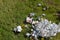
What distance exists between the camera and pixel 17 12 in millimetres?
5895

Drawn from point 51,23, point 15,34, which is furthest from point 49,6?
point 15,34

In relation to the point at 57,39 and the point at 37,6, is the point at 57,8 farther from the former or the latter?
the point at 57,39

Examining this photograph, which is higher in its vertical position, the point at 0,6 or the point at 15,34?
the point at 0,6

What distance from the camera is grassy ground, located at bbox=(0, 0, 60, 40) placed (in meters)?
5.41

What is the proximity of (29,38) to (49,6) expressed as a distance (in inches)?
55.3

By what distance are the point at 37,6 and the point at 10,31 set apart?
51.9 inches

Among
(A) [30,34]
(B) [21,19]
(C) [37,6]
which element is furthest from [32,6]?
(A) [30,34]

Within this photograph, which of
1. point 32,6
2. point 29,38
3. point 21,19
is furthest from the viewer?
point 32,6

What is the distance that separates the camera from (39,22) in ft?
18.8

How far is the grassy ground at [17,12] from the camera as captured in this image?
5.41 m

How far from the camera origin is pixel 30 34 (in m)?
5.45

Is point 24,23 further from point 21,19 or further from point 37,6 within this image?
point 37,6

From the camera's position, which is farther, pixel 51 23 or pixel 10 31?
pixel 51 23

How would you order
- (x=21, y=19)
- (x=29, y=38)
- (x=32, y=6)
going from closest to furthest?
(x=29, y=38) → (x=21, y=19) → (x=32, y=6)
